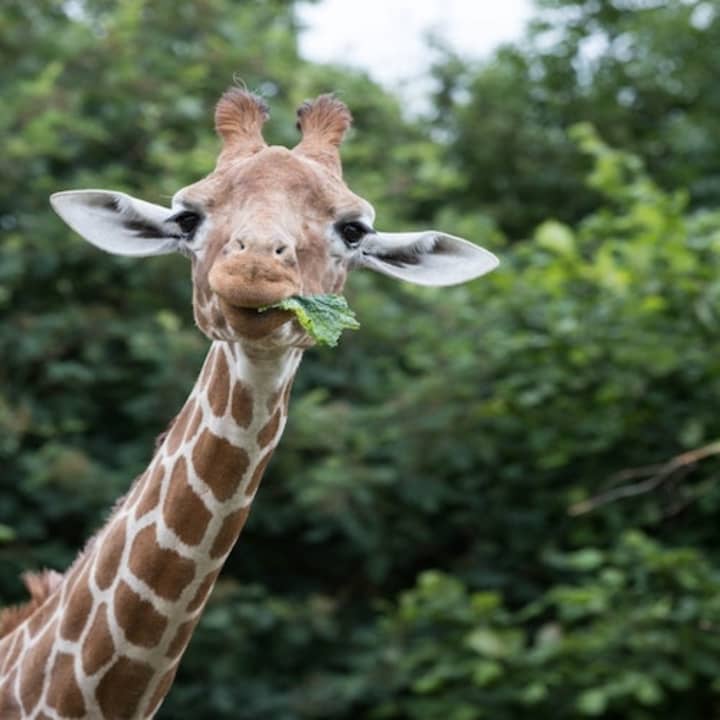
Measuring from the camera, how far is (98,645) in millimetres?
3352

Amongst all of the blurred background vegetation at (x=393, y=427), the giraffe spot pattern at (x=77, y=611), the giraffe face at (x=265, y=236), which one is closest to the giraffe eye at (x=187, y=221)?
the giraffe face at (x=265, y=236)

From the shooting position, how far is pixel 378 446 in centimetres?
805

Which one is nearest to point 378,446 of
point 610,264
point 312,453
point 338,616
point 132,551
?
point 312,453

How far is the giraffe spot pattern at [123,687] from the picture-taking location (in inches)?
131

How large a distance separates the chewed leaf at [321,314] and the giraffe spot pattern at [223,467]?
1.34 feet

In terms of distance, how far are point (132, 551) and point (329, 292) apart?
77cm

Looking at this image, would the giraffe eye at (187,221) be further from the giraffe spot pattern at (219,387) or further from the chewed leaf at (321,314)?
the chewed leaf at (321,314)

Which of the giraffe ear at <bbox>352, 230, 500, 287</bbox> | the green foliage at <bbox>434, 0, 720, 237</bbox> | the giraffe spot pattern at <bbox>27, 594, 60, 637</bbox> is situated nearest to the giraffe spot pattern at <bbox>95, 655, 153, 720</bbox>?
the giraffe spot pattern at <bbox>27, 594, 60, 637</bbox>

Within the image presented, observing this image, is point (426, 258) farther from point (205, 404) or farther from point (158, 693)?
point (158, 693)

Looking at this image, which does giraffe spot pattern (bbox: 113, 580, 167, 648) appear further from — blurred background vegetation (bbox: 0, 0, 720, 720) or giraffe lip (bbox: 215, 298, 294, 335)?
blurred background vegetation (bbox: 0, 0, 720, 720)

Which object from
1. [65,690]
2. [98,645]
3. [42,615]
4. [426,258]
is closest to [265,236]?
[426,258]

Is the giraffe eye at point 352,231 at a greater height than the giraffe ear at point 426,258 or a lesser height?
lesser

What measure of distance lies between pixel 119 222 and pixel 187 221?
0.82ft

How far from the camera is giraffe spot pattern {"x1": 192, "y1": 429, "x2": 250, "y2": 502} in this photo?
3.21m
